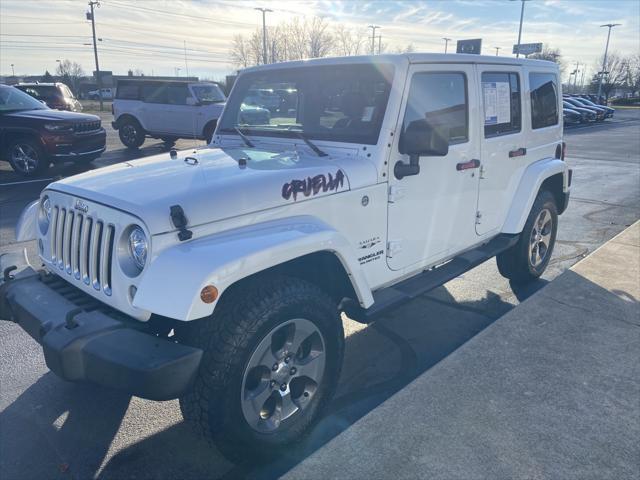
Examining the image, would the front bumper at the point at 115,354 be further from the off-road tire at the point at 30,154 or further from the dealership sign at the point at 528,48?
the dealership sign at the point at 528,48

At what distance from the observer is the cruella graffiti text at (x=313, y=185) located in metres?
2.74

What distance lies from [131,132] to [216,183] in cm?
1463

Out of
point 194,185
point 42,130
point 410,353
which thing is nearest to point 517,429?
point 410,353

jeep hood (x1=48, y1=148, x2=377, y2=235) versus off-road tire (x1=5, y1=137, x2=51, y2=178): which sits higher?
jeep hood (x1=48, y1=148, x2=377, y2=235)

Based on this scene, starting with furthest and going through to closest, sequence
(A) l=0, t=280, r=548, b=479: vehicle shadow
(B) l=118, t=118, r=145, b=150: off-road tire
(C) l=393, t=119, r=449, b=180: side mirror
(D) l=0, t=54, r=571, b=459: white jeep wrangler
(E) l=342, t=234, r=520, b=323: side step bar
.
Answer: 1. (B) l=118, t=118, r=145, b=150: off-road tire
2. (E) l=342, t=234, r=520, b=323: side step bar
3. (C) l=393, t=119, r=449, b=180: side mirror
4. (A) l=0, t=280, r=548, b=479: vehicle shadow
5. (D) l=0, t=54, r=571, b=459: white jeep wrangler

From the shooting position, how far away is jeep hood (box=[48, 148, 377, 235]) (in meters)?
2.43

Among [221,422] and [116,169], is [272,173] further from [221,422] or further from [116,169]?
[221,422]

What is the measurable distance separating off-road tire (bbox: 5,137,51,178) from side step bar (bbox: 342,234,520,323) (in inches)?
379

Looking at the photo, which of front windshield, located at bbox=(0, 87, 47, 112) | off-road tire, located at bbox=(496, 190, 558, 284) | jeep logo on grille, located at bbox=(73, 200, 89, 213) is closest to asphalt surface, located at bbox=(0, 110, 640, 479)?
off-road tire, located at bbox=(496, 190, 558, 284)

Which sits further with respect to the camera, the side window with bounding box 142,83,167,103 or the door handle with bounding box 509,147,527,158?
the side window with bounding box 142,83,167,103

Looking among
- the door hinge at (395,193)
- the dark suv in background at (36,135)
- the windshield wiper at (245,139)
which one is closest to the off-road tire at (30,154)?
the dark suv in background at (36,135)

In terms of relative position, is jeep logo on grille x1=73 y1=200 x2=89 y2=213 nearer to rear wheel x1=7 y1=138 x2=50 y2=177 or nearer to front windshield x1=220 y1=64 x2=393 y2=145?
front windshield x1=220 y1=64 x2=393 y2=145

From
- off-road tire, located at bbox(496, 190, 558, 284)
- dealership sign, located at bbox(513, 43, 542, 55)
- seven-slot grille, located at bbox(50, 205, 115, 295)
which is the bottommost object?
off-road tire, located at bbox(496, 190, 558, 284)

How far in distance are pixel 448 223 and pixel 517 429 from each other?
154 cm
